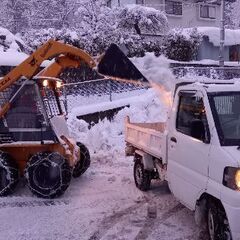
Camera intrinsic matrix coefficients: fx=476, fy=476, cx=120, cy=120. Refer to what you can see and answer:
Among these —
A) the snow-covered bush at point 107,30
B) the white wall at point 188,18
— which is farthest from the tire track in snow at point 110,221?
the white wall at point 188,18

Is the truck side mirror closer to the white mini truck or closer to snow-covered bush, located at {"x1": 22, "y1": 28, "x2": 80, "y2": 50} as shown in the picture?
the white mini truck

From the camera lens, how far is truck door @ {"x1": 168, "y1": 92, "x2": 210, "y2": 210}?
574 cm

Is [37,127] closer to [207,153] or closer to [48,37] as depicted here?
[207,153]

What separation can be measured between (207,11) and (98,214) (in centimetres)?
3452

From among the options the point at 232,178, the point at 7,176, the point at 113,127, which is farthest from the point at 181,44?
the point at 232,178

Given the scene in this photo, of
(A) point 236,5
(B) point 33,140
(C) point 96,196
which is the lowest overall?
(C) point 96,196

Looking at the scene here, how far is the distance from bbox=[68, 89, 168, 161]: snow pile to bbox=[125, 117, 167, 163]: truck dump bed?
1.75 m

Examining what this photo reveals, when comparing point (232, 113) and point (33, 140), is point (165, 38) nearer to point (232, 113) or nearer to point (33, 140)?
point (33, 140)

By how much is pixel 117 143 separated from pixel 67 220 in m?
6.22

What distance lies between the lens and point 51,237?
6.38m

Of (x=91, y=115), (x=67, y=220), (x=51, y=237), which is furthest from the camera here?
(x=91, y=115)

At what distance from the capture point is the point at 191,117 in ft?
20.7

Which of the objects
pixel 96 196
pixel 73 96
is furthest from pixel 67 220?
pixel 73 96

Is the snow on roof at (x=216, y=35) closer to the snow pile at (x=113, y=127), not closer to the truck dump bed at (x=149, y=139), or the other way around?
the snow pile at (x=113, y=127)
